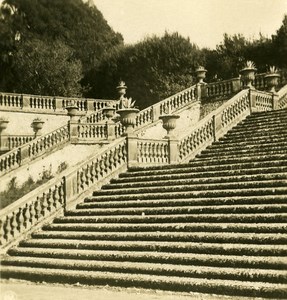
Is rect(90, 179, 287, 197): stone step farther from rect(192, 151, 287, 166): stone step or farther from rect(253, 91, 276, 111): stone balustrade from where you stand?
rect(253, 91, 276, 111): stone balustrade

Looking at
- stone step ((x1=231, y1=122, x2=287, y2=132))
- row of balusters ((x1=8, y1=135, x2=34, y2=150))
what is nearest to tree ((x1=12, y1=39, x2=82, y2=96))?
row of balusters ((x1=8, y1=135, x2=34, y2=150))

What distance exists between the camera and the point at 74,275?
9.41 m

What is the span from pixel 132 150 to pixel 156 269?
6.10 m

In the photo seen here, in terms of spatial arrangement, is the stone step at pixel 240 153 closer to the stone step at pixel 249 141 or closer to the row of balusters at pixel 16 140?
the stone step at pixel 249 141

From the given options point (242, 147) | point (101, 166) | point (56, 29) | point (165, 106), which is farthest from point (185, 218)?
point (56, 29)

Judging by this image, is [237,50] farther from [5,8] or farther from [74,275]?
[74,275]

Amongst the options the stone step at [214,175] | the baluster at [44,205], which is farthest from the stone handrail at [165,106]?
the baluster at [44,205]

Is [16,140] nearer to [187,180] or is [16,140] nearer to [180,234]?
[187,180]

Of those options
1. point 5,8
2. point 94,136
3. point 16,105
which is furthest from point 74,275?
point 5,8

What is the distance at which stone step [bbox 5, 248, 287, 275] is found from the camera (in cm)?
Answer: 782

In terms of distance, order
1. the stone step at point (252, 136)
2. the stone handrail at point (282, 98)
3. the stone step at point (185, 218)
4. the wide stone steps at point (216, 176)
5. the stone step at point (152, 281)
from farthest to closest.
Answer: the stone handrail at point (282, 98)
the stone step at point (252, 136)
the wide stone steps at point (216, 176)
the stone step at point (185, 218)
the stone step at point (152, 281)

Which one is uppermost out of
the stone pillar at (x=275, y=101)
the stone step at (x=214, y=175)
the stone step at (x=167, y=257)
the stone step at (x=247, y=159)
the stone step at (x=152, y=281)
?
the stone pillar at (x=275, y=101)

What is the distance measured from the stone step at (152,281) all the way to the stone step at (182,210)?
1.88 meters

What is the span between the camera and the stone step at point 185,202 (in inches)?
375
